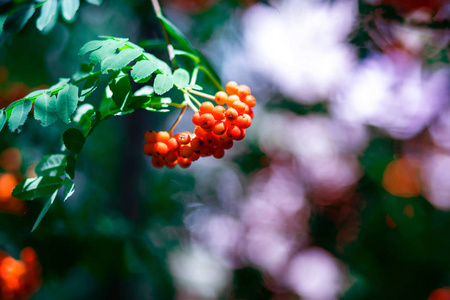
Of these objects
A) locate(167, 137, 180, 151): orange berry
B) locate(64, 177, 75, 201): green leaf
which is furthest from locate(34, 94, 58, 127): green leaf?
locate(167, 137, 180, 151): orange berry

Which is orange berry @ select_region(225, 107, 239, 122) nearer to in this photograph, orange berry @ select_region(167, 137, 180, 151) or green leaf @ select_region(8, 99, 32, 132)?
orange berry @ select_region(167, 137, 180, 151)

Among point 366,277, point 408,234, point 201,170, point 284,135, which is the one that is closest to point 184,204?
point 201,170

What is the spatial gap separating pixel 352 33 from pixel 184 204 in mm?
1559

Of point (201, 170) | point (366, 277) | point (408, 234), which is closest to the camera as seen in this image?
point (408, 234)

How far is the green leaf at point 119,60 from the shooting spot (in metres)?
0.55

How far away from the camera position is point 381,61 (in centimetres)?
148

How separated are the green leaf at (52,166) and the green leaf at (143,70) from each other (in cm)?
31

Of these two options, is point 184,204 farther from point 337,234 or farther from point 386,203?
point 386,203

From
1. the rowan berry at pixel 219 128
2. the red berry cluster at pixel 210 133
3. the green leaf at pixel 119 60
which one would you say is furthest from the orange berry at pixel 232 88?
Result: the green leaf at pixel 119 60

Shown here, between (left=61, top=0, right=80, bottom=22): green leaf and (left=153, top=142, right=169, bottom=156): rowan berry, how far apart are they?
0.40 metres

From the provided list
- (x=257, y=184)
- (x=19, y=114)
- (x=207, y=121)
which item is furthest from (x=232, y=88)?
(x=257, y=184)

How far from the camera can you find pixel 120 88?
1.93 feet

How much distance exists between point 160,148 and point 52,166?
11.8 inches

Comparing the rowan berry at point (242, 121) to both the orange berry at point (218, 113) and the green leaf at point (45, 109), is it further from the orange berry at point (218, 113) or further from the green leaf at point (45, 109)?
the green leaf at point (45, 109)
